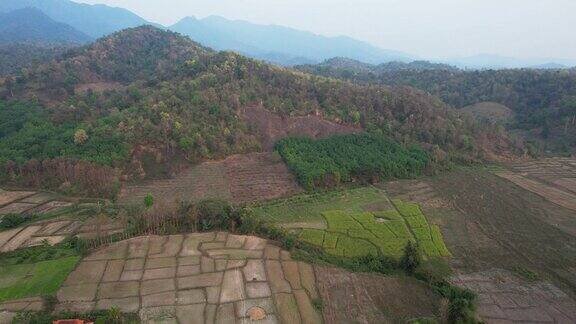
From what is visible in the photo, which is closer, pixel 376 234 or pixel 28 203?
pixel 376 234

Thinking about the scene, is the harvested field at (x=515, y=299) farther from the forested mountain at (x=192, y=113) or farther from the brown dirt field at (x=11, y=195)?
the brown dirt field at (x=11, y=195)

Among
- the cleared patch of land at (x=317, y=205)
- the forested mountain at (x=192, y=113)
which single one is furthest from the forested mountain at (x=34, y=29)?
the cleared patch of land at (x=317, y=205)

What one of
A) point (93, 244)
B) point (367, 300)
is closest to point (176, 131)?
point (93, 244)

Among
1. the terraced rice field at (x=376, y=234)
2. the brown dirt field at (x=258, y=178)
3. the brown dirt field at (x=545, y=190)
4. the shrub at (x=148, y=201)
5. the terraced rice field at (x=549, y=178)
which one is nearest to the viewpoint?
the terraced rice field at (x=376, y=234)

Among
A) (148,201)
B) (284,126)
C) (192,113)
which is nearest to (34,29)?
(192,113)

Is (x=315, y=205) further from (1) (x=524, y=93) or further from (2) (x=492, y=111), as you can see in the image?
(1) (x=524, y=93)

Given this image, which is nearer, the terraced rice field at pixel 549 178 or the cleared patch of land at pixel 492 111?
the terraced rice field at pixel 549 178
